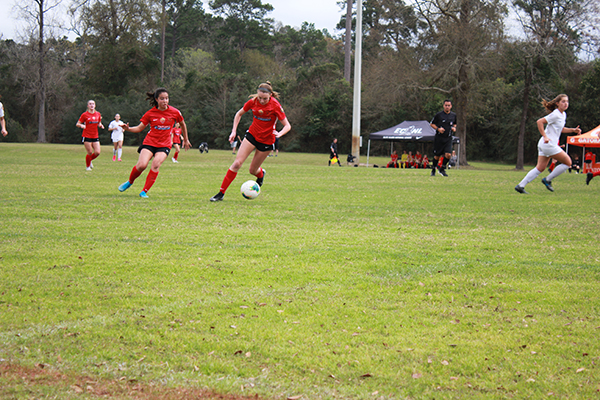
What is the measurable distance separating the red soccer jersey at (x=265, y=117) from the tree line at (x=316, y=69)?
25.4 meters

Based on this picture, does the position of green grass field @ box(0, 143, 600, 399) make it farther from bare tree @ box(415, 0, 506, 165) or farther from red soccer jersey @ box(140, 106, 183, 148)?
bare tree @ box(415, 0, 506, 165)

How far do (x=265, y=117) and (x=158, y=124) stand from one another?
2222 millimetres

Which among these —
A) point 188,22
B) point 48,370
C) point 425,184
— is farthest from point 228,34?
point 48,370

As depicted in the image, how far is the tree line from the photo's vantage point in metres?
33.2

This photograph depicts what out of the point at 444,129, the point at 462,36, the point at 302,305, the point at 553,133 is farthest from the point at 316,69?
the point at 302,305

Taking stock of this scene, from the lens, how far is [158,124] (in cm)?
1052

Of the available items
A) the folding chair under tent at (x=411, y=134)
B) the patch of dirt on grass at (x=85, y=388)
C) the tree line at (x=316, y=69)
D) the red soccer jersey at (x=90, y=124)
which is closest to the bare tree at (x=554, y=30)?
the tree line at (x=316, y=69)

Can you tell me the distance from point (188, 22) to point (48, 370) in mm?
76487

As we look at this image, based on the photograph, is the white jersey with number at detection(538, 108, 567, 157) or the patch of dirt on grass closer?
the patch of dirt on grass

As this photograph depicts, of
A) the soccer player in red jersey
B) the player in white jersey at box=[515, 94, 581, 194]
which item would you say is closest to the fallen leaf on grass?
the soccer player in red jersey

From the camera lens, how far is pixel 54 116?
62.4 meters

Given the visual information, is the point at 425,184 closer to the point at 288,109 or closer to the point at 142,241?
the point at 142,241

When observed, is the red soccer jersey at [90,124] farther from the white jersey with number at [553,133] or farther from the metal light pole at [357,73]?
the metal light pole at [357,73]

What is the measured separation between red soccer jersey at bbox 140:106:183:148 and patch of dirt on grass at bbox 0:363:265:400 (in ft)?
26.6
